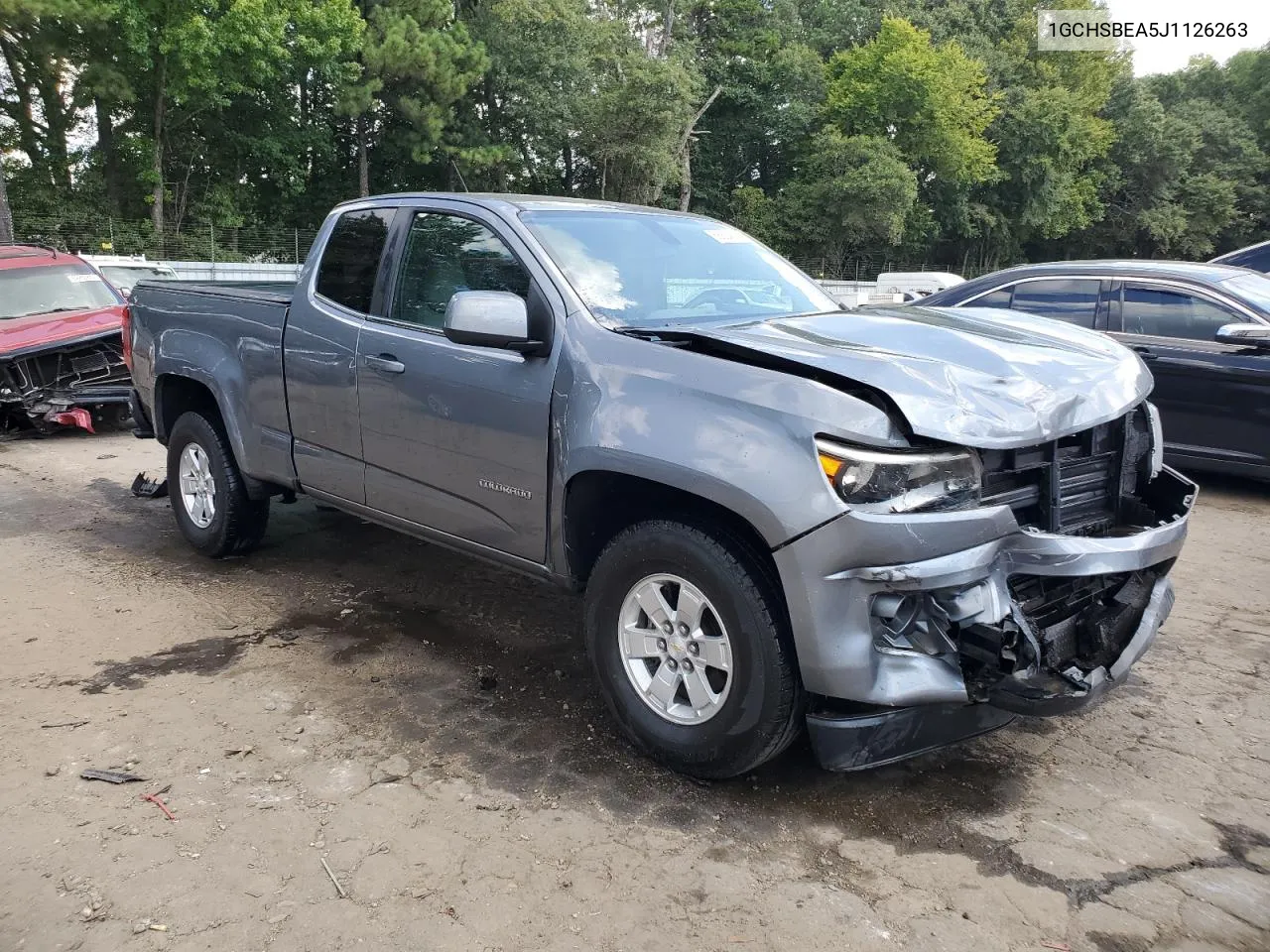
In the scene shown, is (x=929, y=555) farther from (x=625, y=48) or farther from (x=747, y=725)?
(x=625, y=48)

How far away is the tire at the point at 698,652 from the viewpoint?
2.84 m

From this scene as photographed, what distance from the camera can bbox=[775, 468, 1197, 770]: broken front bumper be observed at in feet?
8.68

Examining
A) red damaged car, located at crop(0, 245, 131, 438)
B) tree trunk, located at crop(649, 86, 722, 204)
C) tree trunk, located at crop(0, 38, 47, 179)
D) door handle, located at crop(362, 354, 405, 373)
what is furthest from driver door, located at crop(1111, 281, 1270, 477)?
tree trunk, located at crop(649, 86, 722, 204)

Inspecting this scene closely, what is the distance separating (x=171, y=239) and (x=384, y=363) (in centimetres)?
2910

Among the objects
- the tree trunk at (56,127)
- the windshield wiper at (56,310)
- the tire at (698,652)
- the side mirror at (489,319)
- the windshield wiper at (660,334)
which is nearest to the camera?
the tire at (698,652)

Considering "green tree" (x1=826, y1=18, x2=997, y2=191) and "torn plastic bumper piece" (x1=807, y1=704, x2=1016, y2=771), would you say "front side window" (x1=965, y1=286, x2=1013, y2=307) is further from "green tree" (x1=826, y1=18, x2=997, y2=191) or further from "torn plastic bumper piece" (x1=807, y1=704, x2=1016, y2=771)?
"green tree" (x1=826, y1=18, x2=997, y2=191)

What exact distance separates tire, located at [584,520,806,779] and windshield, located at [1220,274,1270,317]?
5.68 m

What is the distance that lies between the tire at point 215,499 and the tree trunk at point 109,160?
1117 inches

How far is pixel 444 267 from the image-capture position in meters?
4.12

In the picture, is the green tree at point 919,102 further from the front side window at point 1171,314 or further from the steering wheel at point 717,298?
the steering wheel at point 717,298

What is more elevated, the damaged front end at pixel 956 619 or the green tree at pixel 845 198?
the green tree at pixel 845 198

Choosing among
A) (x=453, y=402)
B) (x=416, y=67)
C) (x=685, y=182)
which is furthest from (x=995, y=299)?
(x=685, y=182)

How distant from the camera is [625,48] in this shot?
120 ft

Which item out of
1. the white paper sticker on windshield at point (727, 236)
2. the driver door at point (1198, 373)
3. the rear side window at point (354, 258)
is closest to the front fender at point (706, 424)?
the white paper sticker on windshield at point (727, 236)
